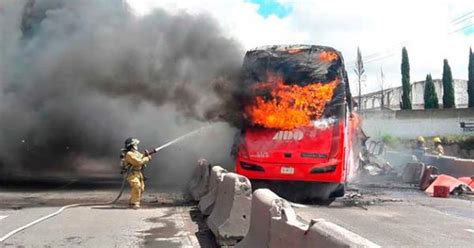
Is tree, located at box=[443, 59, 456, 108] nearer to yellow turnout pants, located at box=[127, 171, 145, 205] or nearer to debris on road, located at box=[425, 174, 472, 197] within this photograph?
debris on road, located at box=[425, 174, 472, 197]

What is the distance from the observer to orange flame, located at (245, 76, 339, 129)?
40.1ft

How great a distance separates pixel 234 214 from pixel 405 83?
2102 inches

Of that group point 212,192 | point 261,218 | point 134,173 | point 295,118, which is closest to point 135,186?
point 134,173

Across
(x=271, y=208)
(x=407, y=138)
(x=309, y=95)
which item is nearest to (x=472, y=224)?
(x=309, y=95)

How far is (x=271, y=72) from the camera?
495 inches

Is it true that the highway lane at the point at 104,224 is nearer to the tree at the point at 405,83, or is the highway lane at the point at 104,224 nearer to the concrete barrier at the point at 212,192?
A: the concrete barrier at the point at 212,192

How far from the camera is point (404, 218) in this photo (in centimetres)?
1082

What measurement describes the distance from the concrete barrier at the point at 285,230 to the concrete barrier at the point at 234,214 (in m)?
0.94

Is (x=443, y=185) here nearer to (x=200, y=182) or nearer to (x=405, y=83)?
(x=200, y=182)

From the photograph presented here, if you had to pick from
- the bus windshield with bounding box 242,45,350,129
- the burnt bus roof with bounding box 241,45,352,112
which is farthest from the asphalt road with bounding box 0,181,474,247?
the burnt bus roof with bounding box 241,45,352,112

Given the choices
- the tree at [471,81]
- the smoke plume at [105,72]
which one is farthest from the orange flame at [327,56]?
the tree at [471,81]

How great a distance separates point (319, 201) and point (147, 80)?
643cm

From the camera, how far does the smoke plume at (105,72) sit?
16391mm

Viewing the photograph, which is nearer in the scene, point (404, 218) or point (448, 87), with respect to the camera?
point (404, 218)
